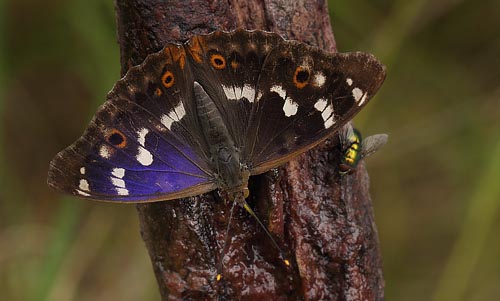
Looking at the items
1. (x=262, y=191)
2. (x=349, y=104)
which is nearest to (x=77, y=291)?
(x=262, y=191)

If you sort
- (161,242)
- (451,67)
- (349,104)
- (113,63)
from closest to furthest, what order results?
(349,104) < (161,242) < (113,63) < (451,67)

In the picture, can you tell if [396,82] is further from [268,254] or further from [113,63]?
[268,254]

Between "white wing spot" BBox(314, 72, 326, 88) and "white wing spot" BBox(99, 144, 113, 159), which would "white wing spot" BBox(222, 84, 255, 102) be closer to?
"white wing spot" BBox(314, 72, 326, 88)

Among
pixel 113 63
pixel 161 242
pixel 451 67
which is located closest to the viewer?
pixel 161 242

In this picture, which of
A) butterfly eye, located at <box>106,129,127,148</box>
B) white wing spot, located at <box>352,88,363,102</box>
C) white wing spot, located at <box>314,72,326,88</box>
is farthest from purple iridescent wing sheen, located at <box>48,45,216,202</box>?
white wing spot, located at <box>352,88,363,102</box>

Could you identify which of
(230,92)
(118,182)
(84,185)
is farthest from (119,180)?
(230,92)

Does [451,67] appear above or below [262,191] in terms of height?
above
